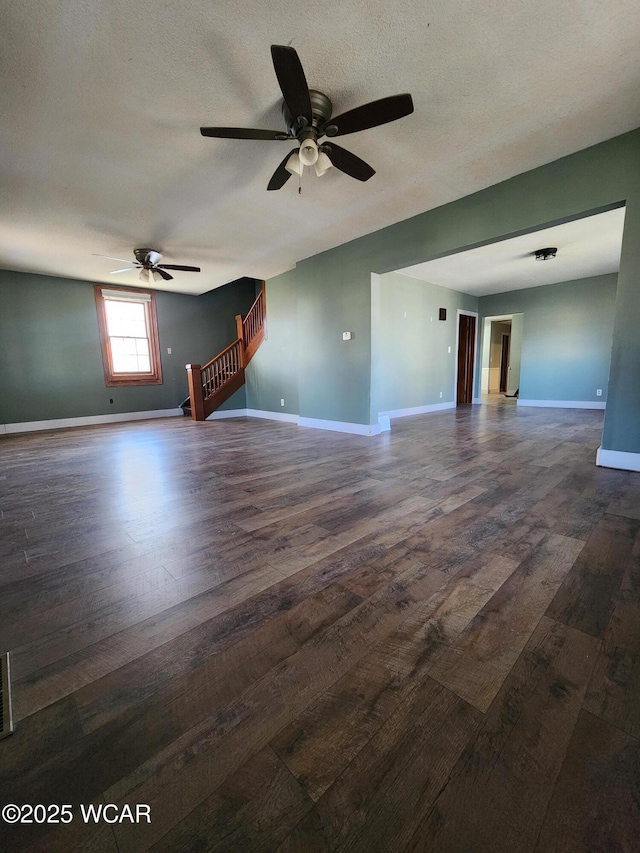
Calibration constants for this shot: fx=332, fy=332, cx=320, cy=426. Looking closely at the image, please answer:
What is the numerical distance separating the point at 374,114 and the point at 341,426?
3.87 meters

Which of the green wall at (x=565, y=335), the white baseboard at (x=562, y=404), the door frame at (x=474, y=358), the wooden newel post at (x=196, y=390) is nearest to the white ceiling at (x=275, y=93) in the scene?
the wooden newel post at (x=196, y=390)

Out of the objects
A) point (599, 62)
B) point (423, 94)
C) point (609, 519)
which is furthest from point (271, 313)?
point (609, 519)

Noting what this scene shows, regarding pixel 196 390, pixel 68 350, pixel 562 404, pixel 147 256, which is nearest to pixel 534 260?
pixel 562 404

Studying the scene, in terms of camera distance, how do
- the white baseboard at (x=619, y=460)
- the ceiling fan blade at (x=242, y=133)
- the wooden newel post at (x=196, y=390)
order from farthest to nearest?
the wooden newel post at (x=196, y=390) → the white baseboard at (x=619, y=460) → the ceiling fan blade at (x=242, y=133)

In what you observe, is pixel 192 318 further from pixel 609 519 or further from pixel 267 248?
pixel 609 519

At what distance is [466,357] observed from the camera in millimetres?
8766

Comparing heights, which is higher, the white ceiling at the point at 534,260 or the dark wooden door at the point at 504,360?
the white ceiling at the point at 534,260

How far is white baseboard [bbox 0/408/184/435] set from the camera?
6025 mm

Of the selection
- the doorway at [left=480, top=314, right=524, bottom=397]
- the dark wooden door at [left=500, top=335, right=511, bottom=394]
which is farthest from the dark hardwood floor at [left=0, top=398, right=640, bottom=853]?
the dark wooden door at [left=500, top=335, right=511, bottom=394]

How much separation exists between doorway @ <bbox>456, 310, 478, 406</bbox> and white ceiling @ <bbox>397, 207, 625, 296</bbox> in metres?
0.84

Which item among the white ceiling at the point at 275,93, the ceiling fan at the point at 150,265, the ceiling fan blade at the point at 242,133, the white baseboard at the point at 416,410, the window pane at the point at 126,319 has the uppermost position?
the white ceiling at the point at 275,93

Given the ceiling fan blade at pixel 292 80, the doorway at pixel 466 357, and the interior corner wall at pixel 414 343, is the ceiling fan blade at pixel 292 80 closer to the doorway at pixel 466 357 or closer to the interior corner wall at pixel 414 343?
the interior corner wall at pixel 414 343

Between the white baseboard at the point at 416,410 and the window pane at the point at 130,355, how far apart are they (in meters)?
5.28

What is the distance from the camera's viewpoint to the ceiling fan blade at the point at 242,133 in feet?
6.97
